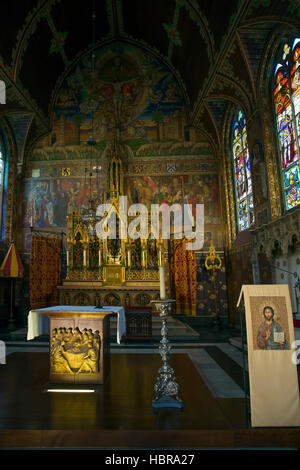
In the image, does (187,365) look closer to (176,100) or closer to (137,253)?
(137,253)

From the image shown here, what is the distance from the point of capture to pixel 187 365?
18.7 ft

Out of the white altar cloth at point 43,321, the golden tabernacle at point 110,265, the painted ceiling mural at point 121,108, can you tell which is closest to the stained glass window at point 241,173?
the painted ceiling mural at point 121,108

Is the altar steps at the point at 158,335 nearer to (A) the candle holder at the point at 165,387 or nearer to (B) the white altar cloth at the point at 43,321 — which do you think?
(B) the white altar cloth at the point at 43,321

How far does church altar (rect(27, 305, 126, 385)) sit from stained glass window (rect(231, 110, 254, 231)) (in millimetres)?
7596

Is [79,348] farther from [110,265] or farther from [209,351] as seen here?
[110,265]

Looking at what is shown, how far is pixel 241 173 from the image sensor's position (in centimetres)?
1124

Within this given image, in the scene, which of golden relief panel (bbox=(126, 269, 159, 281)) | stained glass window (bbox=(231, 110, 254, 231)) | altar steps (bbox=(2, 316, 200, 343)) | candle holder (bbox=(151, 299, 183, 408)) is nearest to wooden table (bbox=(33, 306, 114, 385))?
candle holder (bbox=(151, 299, 183, 408))

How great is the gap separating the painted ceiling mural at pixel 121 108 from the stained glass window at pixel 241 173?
1.73m

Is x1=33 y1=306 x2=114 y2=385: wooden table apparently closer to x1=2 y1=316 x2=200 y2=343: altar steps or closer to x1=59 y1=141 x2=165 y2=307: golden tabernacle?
x1=2 y1=316 x2=200 y2=343: altar steps

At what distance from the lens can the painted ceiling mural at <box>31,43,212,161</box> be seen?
13273mm

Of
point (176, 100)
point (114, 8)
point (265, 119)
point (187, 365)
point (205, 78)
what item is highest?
point (114, 8)

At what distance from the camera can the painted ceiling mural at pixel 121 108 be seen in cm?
1327
